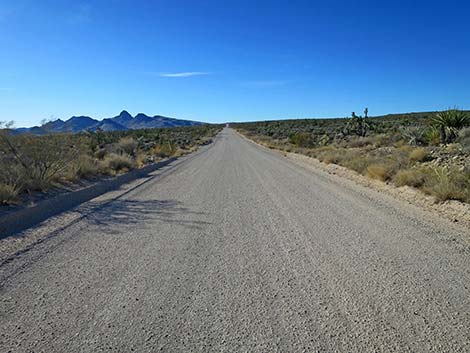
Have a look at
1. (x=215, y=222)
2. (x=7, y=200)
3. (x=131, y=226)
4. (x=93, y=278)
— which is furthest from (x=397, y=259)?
(x=7, y=200)

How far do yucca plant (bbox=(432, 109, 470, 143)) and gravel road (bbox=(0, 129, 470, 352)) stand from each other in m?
15.4

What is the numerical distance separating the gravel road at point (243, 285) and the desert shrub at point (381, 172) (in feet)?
15.2

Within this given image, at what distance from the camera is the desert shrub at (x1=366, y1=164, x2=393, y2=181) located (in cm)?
1282

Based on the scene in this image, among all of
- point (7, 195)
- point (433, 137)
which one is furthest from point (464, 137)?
point (7, 195)

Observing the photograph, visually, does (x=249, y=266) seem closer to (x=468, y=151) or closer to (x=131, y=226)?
(x=131, y=226)

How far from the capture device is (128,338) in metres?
3.38

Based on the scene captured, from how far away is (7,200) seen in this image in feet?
31.5

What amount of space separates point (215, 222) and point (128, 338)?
4.38 m

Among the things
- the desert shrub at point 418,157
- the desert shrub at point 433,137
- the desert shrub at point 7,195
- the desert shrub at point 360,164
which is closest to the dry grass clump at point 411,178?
the desert shrub at point 360,164

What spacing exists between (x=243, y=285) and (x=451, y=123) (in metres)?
20.9

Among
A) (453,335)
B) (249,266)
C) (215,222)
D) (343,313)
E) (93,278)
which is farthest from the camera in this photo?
(215,222)

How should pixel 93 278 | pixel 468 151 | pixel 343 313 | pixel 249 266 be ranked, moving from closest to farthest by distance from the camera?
pixel 343 313 < pixel 93 278 < pixel 249 266 < pixel 468 151

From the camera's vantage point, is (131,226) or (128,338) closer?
(128,338)

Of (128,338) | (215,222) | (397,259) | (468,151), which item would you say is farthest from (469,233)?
(468,151)
